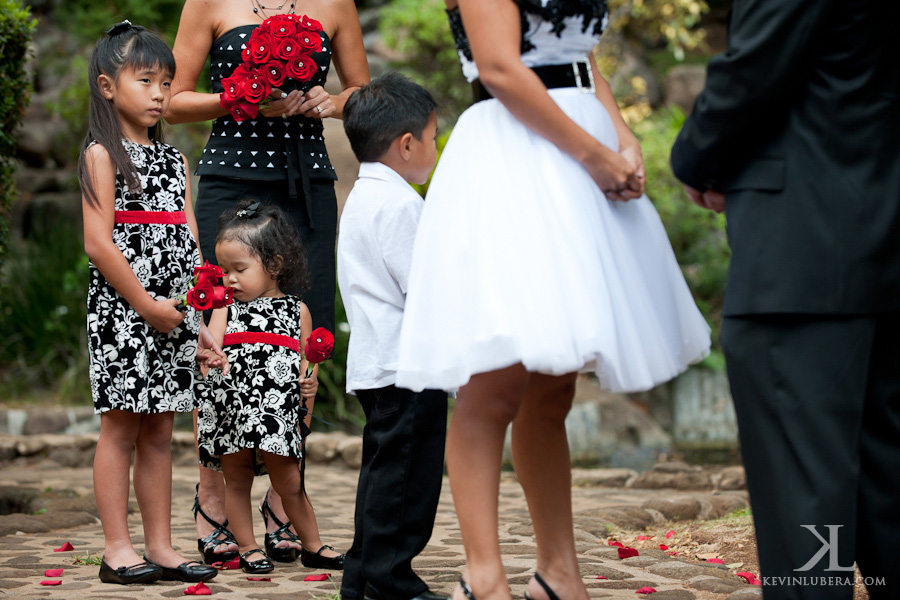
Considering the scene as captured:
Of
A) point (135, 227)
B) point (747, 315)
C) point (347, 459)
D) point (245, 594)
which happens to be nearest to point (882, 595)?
point (747, 315)

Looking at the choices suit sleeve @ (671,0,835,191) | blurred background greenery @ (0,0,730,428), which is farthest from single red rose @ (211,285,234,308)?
blurred background greenery @ (0,0,730,428)

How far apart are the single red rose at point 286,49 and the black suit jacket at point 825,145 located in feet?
5.37

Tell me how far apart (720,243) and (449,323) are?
27.4ft

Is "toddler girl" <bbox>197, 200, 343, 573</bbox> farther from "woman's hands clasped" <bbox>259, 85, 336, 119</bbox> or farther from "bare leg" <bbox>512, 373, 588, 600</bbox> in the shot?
"bare leg" <bbox>512, 373, 588, 600</bbox>

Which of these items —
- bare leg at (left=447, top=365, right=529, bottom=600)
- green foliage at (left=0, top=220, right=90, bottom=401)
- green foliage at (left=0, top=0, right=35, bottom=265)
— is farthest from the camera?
green foliage at (left=0, top=220, right=90, bottom=401)

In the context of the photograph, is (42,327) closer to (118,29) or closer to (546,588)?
(118,29)

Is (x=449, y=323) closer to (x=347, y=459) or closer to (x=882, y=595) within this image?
(x=882, y=595)

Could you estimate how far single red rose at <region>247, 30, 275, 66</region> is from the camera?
3.00m

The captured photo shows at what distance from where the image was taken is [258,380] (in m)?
2.93

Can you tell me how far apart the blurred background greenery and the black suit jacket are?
222 inches

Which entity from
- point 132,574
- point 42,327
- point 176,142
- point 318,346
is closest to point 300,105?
point 318,346

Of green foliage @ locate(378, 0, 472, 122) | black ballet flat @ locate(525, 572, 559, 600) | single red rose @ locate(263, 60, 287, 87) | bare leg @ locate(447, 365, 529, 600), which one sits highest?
green foliage @ locate(378, 0, 472, 122)

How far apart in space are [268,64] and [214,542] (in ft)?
5.10

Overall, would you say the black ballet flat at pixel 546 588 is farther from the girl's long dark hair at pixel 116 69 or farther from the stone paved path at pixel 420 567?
the girl's long dark hair at pixel 116 69
